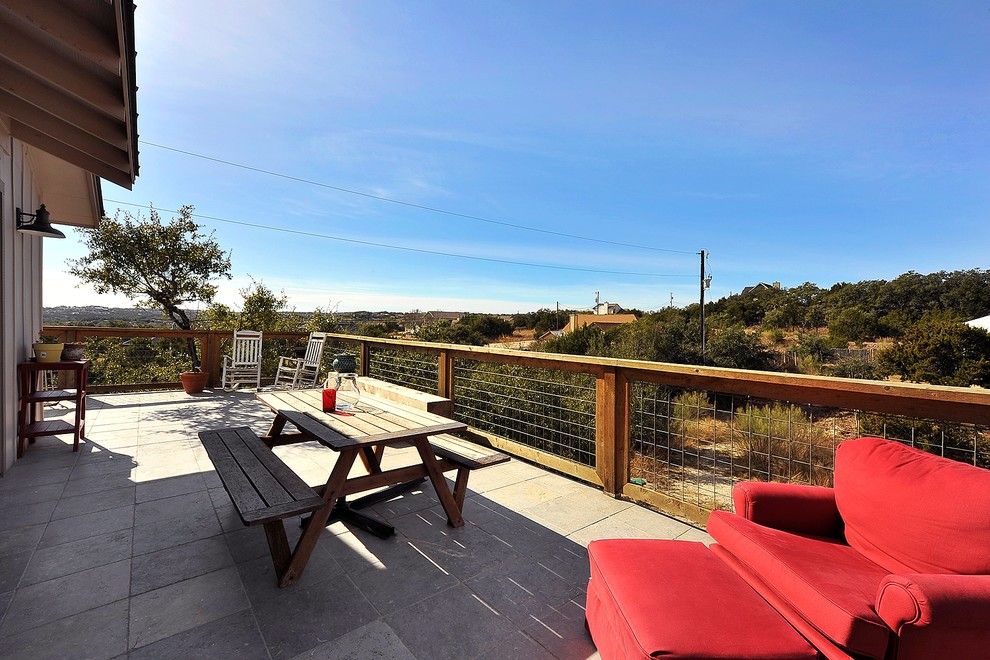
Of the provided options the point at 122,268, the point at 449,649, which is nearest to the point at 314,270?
the point at 122,268

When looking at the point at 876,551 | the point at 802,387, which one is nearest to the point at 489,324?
the point at 802,387

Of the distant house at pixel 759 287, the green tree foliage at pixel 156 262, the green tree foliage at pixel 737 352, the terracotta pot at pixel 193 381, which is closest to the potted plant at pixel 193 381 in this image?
the terracotta pot at pixel 193 381

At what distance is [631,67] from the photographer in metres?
6.51

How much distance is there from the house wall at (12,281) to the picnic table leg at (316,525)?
293 cm

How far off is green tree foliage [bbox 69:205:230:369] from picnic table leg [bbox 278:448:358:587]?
281 inches

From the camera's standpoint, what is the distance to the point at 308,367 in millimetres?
7164

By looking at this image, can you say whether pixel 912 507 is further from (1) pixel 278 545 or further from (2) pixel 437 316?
(2) pixel 437 316

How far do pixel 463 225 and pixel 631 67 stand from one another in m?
13.9

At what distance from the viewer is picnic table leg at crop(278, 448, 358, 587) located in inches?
73.1

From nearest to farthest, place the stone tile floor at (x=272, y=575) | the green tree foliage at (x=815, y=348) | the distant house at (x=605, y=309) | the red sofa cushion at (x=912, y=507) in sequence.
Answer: the red sofa cushion at (x=912, y=507) → the stone tile floor at (x=272, y=575) → the green tree foliage at (x=815, y=348) → the distant house at (x=605, y=309)

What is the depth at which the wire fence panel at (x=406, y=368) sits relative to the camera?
5.22 m

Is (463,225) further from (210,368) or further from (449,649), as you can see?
(449,649)

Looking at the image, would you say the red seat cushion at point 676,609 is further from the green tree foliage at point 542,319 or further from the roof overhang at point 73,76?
the green tree foliage at point 542,319

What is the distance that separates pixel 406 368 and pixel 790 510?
4492mm
